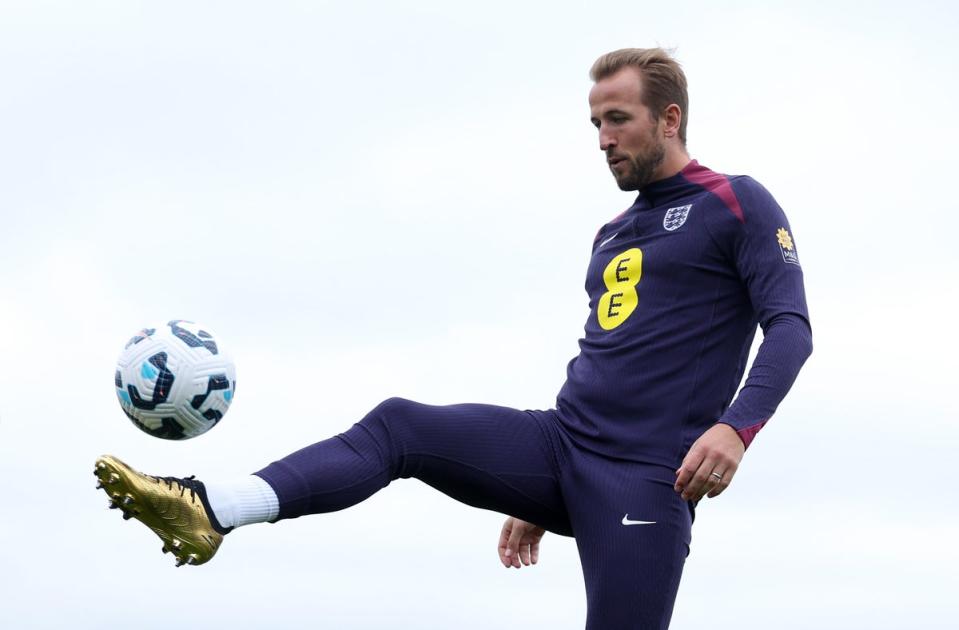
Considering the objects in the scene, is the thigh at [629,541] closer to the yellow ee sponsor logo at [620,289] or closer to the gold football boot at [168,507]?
the yellow ee sponsor logo at [620,289]

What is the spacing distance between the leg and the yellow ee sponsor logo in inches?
24.4

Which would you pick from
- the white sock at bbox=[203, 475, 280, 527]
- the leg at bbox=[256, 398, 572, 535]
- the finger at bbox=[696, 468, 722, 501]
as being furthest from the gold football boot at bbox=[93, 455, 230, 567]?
the finger at bbox=[696, 468, 722, 501]

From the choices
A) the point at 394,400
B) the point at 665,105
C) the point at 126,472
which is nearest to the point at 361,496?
the point at 394,400

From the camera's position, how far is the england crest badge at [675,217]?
6.91 meters

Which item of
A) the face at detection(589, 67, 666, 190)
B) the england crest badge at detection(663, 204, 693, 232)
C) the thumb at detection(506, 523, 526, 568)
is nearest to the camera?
the england crest badge at detection(663, 204, 693, 232)

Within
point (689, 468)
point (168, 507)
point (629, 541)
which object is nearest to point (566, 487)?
point (629, 541)

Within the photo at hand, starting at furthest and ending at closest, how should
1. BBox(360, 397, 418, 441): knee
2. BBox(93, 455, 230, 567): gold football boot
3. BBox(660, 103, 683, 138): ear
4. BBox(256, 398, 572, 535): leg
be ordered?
BBox(660, 103, 683, 138): ear
BBox(360, 397, 418, 441): knee
BBox(256, 398, 572, 535): leg
BBox(93, 455, 230, 567): gold football boot

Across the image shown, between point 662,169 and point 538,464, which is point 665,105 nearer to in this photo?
point 662,169

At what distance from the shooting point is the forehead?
7059 mm

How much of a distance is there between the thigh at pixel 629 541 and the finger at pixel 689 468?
24.2 inches

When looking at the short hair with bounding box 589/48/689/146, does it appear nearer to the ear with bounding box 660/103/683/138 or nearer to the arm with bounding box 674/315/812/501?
the ear with bounding box 660/103/683/138

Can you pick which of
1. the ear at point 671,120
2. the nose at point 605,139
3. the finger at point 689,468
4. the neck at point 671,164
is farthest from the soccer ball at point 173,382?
the ear at point 671,120

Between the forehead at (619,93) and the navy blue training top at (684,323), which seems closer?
the navy blue training top at (684,323)

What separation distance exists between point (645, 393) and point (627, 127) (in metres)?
1.41
